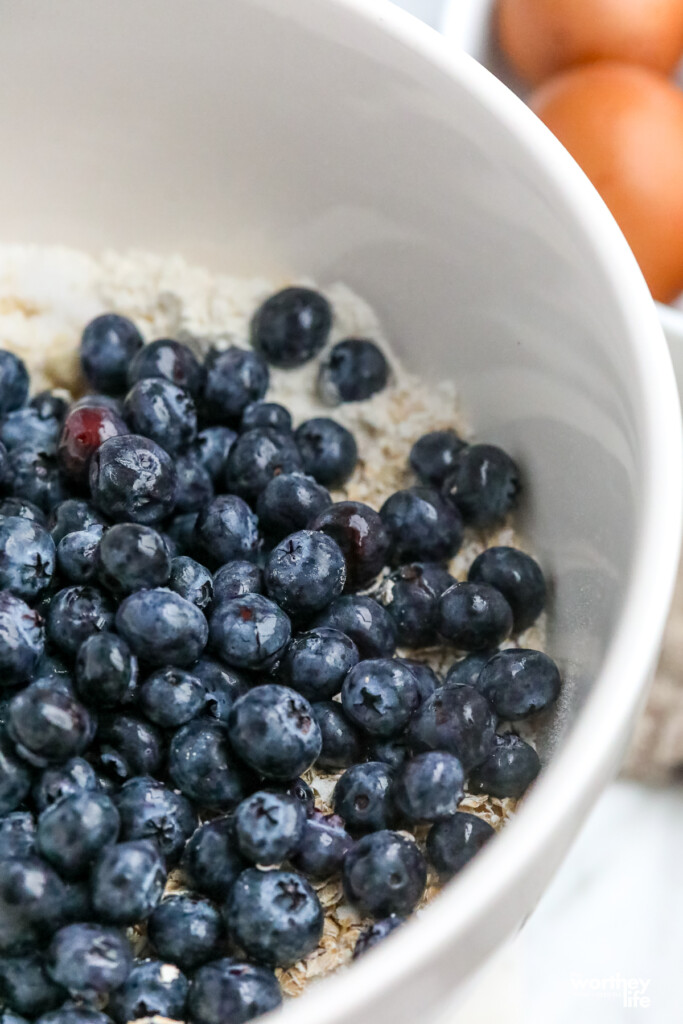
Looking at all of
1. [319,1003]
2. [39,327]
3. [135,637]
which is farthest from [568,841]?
[39,327]

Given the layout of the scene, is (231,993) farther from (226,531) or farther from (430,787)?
(226,531)

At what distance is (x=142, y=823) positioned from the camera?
570 mm

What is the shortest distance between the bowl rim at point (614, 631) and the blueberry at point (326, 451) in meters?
0.24

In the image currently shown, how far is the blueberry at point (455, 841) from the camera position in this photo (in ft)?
1.87

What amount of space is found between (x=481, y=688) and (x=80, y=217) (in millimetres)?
492

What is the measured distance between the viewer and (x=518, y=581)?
676mm

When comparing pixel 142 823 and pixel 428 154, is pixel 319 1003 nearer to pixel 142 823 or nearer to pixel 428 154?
pixel 142 823

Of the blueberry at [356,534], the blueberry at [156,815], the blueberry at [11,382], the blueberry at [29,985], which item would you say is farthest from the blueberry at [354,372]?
the blueberry at [29,985]

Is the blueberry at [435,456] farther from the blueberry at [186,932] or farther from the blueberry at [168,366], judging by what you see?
the blueberry at [186,932]

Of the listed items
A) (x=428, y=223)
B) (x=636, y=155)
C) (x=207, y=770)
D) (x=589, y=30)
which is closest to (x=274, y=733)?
(x=207, y=770)

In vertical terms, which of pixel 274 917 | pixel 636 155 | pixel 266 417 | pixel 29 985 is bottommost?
pixel 29 985

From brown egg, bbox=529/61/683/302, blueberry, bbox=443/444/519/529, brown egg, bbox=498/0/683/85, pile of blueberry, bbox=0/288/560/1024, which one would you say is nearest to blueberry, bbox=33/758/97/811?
pile of blueberry, bbox=0/288/560/1024

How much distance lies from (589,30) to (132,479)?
0.63 meters

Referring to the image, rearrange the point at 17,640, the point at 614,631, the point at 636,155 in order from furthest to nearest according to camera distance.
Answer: the point at 636,155 < the point at 17,640 < the point at 614,631
